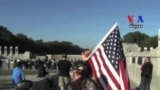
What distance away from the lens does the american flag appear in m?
7.38

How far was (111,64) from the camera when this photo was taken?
7453 mm

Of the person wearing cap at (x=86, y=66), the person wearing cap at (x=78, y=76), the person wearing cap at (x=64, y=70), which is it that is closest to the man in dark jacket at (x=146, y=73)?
the person wearing cap at (x=64, y=70)

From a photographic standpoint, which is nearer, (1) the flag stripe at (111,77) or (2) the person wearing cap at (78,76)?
(2) the person wearing cap at (78,76)

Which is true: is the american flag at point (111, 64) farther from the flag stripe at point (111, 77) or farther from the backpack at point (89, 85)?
the backpack at point (89, 85)

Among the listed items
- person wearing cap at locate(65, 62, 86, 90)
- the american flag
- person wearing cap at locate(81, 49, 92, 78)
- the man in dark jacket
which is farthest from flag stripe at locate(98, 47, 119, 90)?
the man in dark jacket

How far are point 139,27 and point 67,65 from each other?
59067 millimetres

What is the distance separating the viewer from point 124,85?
24.1ft

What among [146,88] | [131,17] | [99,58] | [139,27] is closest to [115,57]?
[99,58]

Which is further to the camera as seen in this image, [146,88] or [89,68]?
[146,88]

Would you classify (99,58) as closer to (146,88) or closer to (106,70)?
(106,70)

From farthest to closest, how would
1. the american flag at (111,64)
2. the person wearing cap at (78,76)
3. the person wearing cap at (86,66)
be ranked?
the american flag at (111,64)
the person wearing cap at (86,66)
the person wearing cap at (78,76)

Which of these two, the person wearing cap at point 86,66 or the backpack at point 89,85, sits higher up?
the person wearing cap at point 86,66

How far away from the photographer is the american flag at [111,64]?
7.38 meters

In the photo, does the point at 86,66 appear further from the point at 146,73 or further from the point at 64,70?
the point at 146,73
